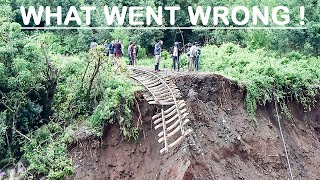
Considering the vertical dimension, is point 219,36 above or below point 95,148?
above

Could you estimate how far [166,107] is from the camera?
13922 mm

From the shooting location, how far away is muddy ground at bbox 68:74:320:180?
13.3 m

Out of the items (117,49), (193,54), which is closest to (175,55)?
(193,54)

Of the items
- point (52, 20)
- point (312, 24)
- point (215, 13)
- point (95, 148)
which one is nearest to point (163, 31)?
point (215, 13)

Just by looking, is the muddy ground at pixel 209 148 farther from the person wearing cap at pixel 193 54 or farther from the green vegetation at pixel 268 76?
the person wearing cap at pixel 193 54

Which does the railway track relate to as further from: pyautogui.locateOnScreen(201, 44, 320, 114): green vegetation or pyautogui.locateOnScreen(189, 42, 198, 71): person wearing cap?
pyautogui.locateOnScreen(201, 44, 320, 114): green vegetation

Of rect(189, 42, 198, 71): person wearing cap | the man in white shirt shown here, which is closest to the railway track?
the man in white shirt

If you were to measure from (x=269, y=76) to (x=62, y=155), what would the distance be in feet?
22.1

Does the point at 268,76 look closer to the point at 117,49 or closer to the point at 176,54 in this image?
the point at 176,54

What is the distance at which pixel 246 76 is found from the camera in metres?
16.6

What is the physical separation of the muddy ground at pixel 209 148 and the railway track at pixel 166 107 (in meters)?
0.34

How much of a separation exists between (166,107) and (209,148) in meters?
1.50

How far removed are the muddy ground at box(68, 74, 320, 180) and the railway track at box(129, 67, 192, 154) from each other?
34 cm

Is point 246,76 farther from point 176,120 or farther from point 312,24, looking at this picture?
point 312,24
